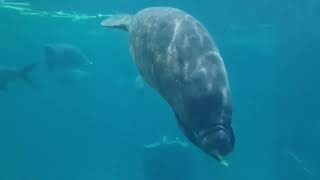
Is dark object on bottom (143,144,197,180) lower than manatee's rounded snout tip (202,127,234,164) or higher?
lower

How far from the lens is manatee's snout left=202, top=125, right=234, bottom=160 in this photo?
15.7 ft

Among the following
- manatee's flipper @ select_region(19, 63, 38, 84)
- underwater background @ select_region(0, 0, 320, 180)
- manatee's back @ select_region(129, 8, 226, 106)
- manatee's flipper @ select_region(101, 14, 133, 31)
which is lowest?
underwater background @ select_region(0, 0, 320, 180)

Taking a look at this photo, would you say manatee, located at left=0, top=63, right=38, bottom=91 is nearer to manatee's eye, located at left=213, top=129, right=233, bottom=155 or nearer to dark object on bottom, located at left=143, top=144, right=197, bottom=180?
dark object on bottom, located at left=143, top=144, right=197, bottom=180

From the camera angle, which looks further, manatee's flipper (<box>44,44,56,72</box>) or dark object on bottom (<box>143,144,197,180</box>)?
dark object on bottom (<box>143,144,197,180</box>)

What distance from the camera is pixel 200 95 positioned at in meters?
4.88

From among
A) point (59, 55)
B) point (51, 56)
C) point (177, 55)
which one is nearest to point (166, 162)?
point (59, 55)

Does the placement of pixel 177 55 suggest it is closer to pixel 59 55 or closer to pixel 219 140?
pixel 219 140

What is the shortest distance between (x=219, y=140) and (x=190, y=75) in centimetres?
75

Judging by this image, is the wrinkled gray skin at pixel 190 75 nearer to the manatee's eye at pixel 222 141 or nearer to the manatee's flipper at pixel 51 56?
the manatee's eye at pixel 222 141

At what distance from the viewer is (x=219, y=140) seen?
4.78 metres

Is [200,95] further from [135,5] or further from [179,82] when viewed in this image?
[135,5]

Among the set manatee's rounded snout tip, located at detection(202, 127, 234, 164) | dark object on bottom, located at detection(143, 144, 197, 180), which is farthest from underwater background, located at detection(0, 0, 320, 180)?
manatee's rounded snout tip, located at detection(202, 127, 234, 164)

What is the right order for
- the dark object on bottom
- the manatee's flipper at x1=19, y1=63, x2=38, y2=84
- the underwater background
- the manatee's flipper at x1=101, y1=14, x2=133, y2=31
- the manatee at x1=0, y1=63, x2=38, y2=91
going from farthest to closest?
1. the underwater background
2. the dark object on bottom
3. the manatee's flipper at x1=19, y1=63, x2=38, y2=84
4. the manatee at x1=0, y1=63, x2=38, y2=91
5. the manatee's flipper at x1=101, y1=14, x2=133, y2=31

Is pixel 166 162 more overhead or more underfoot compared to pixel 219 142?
more underfoot
